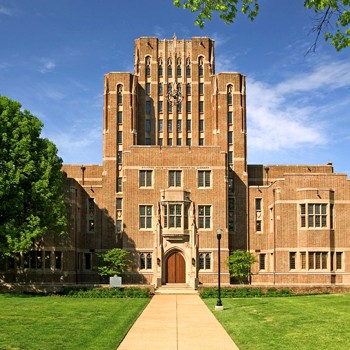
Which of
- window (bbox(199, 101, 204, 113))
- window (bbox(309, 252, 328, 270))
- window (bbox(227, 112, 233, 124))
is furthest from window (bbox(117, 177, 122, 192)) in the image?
window (bbox(309, 252, 328, 270))

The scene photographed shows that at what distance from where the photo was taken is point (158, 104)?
58.8 metres

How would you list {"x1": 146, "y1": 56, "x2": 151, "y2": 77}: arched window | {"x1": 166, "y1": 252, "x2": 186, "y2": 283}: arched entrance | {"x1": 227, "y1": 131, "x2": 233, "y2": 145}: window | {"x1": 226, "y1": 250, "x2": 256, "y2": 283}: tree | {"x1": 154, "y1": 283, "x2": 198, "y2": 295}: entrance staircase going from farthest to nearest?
1. {"x1": 146, "y1": 56, "x2": 151, "y2": 77}: arched window
2. {"x1": 227, "y1": 131, "x2": 233, "y2": 145}: window
3. {"x1": 166, "y1": 252, "x2": 186, "y2": 283}: arched entrance
4. {"x1": 226, "y1": 250, "x2": 256, "y2": 283}: tree
5. {"x1": 154, "y1": 283, "x2": 198, "y2": 295}: entrance staircase

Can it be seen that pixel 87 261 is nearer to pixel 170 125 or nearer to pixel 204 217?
pixel 204 217

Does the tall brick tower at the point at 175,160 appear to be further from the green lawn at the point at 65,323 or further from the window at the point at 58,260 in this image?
the green lawn at the point at 65,323

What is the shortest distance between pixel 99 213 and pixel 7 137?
56.4ft

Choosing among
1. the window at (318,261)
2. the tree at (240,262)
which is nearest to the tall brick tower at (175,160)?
the tree at (240,262)

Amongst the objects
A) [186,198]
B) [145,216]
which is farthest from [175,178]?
[145,216]

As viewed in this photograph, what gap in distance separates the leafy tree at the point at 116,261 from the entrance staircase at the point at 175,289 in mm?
3942

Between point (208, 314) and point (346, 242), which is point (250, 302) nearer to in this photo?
point (208, 314)

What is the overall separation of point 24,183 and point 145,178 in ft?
44.0

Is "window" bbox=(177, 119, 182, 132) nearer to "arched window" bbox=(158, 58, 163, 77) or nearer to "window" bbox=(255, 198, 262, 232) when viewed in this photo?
"arched window" bbox=(158, 58, 163, 77)

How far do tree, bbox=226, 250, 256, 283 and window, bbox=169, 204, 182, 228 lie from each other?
543cm

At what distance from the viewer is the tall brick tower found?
4881 cm

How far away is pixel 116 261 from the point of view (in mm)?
47656
